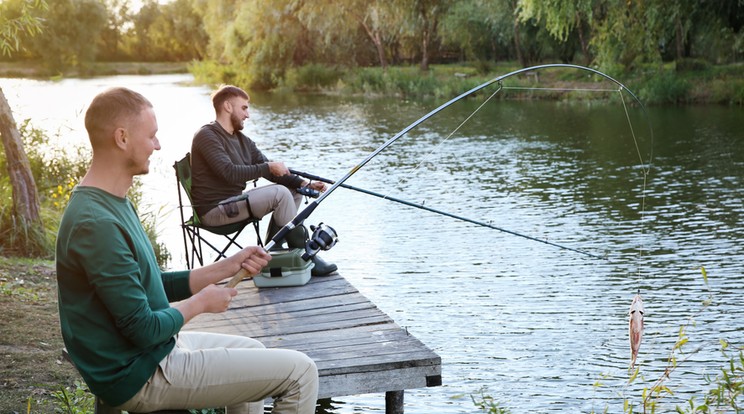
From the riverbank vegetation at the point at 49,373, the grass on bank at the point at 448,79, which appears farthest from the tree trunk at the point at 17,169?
the grass on bank at the point at 448,79

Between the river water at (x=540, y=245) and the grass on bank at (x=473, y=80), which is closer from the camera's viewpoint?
the river water at (x=540, y=245)

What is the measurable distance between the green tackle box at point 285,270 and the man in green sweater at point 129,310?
2.47m

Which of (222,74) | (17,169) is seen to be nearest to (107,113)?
(17,169)

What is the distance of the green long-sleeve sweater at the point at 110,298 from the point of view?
2.56 m

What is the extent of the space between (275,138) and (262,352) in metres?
17.2

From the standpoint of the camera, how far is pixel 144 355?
2717mm

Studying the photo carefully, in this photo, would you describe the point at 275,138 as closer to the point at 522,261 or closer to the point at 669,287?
the point at 522,261

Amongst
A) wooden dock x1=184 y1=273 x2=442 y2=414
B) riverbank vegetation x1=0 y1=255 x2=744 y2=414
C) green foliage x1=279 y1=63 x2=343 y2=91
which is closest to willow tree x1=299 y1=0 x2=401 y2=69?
green foliage x1=279 y1=63 x2=343 y2=91

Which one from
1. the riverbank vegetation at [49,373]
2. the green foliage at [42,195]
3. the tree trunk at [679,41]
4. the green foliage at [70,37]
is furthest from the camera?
the green foliage at [70,37]

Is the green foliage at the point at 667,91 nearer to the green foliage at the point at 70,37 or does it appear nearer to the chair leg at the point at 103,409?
the chair leg at the point at 103,409

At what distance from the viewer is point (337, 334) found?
447 centimetres

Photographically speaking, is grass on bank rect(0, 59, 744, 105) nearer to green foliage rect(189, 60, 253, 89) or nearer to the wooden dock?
green foliage rect(189, 60, 253, 89)

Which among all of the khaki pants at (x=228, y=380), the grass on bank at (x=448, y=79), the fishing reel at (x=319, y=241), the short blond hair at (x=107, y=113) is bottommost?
the grass on bank at (x=448, y=79)

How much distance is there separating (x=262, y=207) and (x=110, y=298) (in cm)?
344
